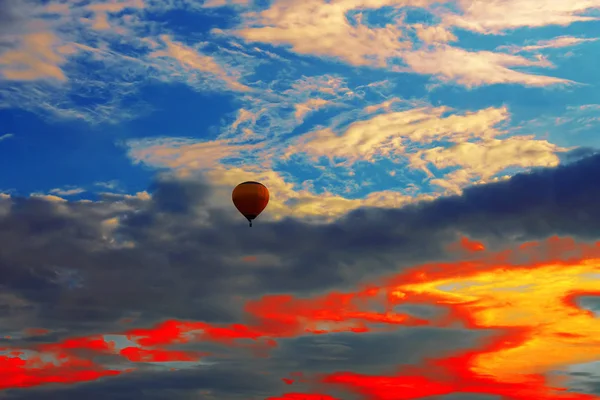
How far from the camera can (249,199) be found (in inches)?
4621

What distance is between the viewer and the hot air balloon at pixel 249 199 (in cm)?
11756

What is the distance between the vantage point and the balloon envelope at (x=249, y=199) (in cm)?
11756

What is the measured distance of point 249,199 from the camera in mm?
117375

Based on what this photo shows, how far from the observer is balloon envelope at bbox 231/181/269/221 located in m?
118

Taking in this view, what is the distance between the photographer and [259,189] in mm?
118938

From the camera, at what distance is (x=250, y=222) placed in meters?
113

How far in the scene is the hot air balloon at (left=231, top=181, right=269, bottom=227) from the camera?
117562 millimetres

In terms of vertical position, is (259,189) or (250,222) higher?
(259,189)

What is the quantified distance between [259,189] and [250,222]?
29.8 ft
